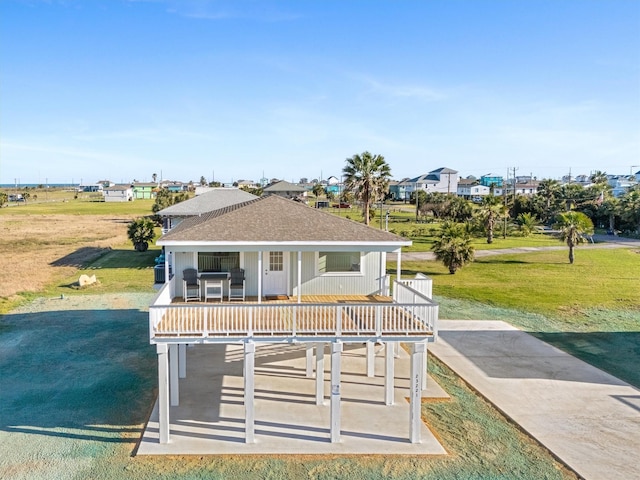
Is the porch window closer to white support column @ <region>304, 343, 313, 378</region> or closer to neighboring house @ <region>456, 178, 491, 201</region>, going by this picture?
white support column @ <region>304, 343, 313, 378</region>

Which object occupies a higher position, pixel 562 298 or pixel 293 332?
pixel 293 332

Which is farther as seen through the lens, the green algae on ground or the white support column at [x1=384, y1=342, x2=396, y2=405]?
the white support column at [x1=384, y1=342, x2=396, y2=405]

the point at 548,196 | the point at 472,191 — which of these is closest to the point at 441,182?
the point at 472,191

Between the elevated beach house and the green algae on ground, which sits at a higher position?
the elevated beach house

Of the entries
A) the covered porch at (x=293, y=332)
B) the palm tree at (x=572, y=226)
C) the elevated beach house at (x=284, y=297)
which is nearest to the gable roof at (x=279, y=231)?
the elevated beach house at (x=284, y=297)

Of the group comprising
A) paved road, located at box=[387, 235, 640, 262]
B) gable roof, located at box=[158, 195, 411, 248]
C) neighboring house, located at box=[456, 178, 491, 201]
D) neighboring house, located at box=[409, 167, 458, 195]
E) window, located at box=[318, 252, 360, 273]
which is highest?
neighboring house, located at box=[409, 167, 458, 195]

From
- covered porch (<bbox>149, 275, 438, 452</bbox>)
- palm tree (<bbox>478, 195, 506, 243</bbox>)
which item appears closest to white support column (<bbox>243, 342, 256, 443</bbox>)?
covered porch (<bbox>149, 275, 438, 452</bbox>)

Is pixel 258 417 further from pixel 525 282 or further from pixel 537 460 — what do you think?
pixel 525 282

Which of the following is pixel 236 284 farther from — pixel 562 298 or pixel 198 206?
pixel 562 298
